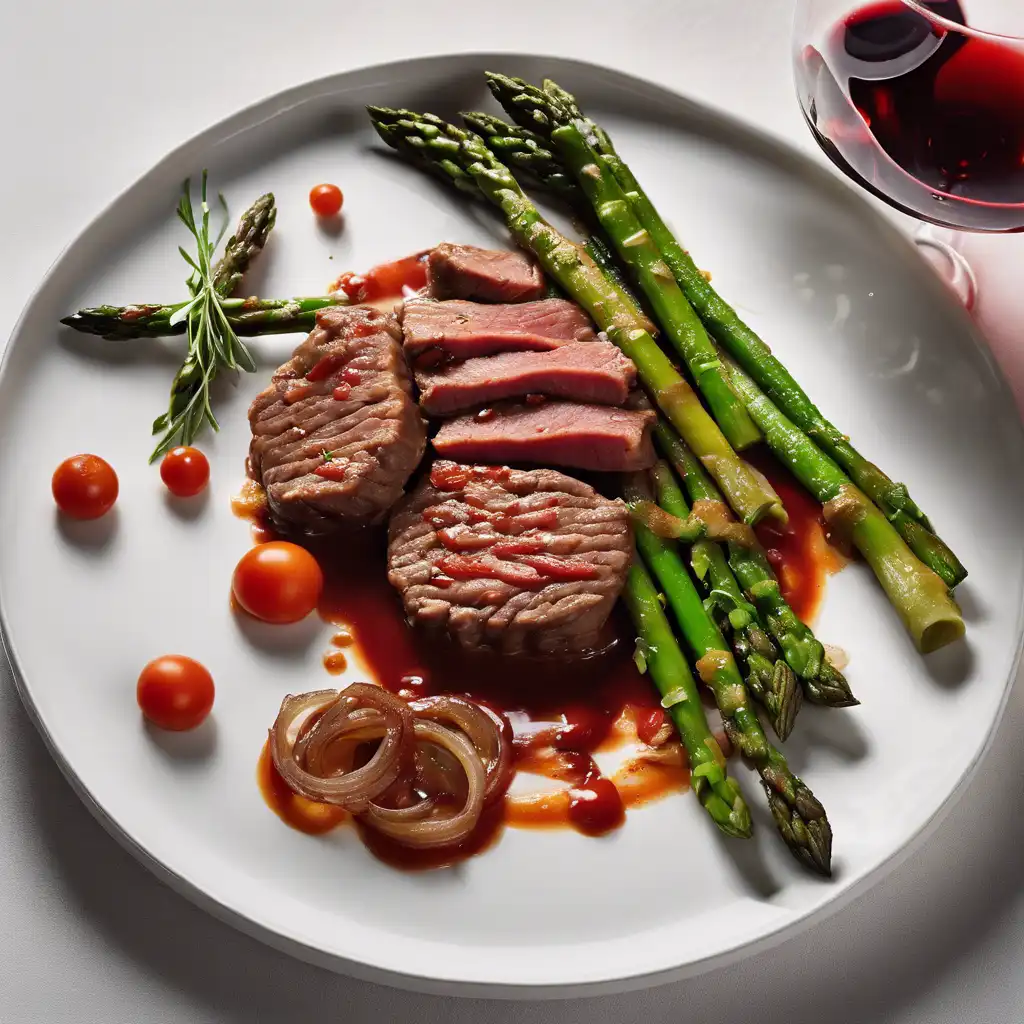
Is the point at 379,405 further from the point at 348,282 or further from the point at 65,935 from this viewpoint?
the point at 65,935

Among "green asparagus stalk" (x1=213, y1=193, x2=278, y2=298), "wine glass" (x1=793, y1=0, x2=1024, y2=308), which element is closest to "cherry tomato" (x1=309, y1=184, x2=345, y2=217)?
"green asparagus stalk" (x1=213, y1=193, x2=278, y2=298)

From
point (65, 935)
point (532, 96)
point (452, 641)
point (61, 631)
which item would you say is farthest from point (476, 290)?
point (65, 935)

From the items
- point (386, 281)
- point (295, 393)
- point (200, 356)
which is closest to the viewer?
point (295, 393)

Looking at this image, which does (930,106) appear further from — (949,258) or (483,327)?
(483,327)

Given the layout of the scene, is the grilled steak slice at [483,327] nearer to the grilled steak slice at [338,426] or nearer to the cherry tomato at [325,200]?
the grilled steak slice at [338,426]

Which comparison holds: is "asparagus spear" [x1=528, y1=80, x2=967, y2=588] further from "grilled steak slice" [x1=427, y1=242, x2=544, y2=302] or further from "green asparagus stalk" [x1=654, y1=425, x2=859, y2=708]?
"grilled steak slice" [x1=427, y1=242, x2=544, y2=302]

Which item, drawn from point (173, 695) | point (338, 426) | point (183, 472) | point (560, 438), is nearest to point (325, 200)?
point (338, 426)

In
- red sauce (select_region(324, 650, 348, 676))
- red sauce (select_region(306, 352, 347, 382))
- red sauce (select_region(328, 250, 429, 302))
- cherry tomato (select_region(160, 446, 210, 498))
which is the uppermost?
red sauce (select_region(328, 250, 429, 302))
